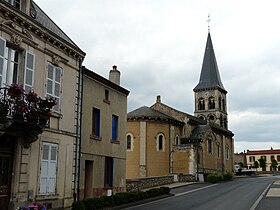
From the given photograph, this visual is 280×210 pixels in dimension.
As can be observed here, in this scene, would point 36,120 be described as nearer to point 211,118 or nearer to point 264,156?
point 211,118

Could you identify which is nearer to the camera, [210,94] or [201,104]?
[210,94]

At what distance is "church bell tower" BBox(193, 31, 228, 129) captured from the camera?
7288cm

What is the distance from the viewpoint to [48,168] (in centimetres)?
1455

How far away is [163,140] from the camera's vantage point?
4188 cm

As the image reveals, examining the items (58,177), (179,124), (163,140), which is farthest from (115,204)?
(179,124)

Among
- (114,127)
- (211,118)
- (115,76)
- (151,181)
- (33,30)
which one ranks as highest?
(211,118)

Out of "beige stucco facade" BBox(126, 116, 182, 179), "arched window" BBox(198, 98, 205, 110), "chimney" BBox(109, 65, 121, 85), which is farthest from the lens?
"arched window" BBox(198, 98, 205, 110)

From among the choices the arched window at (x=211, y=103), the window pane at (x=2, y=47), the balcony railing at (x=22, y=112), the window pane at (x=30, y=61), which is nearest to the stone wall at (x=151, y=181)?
the balcony railing at (x=22, y=112)

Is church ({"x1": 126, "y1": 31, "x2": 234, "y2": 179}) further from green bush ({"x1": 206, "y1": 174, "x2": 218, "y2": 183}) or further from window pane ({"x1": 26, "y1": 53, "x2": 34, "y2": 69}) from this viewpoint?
window pane ({"x1": 26, "y1": 53, "x2": 34, "y2": 69})

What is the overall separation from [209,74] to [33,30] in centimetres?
6424

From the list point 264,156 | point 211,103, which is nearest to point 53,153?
point 211,103

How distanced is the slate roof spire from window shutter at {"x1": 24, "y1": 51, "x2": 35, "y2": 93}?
6237 centimetres

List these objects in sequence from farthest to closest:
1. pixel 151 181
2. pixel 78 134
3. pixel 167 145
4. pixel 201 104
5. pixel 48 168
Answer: pixel 201 104, pixel 167 145, pixel 151 181, pixel 78 134, pixel 48 168

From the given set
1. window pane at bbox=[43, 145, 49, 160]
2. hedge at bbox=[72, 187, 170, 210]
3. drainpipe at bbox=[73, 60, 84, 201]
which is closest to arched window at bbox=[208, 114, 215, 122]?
hedge at bbox=[72, 187, 170, 210]
